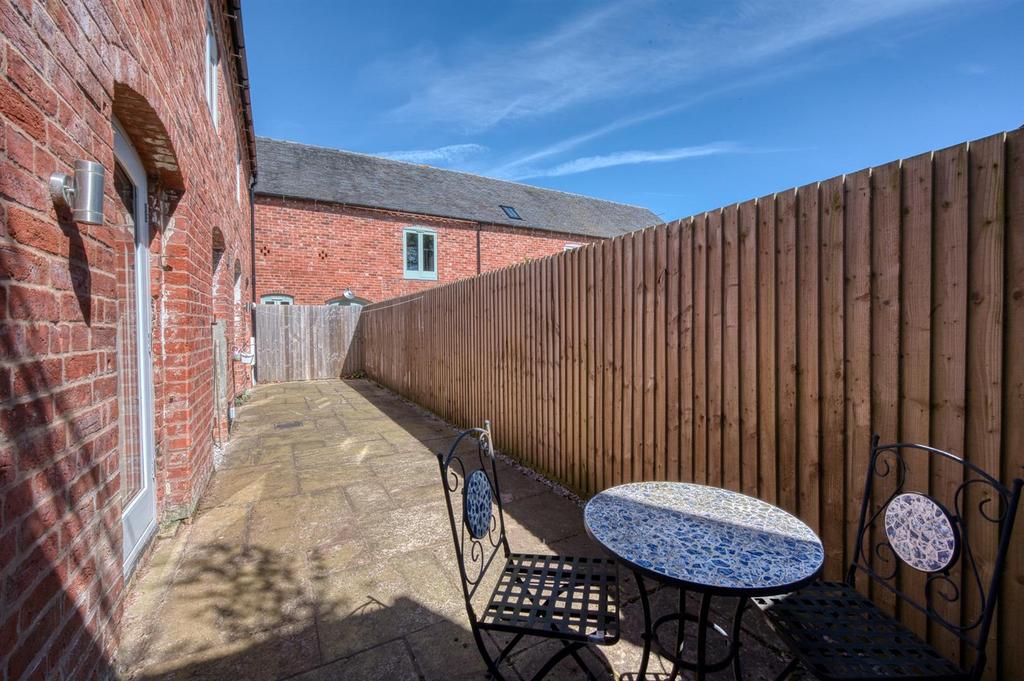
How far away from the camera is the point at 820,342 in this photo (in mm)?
2025

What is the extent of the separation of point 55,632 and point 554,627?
164cm

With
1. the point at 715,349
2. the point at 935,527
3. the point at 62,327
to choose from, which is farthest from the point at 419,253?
the point at 935,527

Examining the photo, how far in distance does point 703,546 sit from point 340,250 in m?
13.1

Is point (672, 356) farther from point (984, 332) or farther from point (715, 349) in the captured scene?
point (984, 332)

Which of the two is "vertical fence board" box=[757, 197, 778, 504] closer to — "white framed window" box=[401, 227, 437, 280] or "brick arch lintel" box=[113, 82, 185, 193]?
"brick arch lintel" box=[113, 82, 185, 193]

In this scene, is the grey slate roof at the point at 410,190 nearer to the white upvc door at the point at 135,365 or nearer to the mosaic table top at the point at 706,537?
the white upvc door at the point at 135,365

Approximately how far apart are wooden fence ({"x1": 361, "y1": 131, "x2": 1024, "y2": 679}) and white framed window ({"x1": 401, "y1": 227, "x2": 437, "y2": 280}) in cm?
1102

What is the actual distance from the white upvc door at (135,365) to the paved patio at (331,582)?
293mm

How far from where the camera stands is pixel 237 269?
27.3 feet

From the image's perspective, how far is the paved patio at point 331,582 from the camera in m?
1.89

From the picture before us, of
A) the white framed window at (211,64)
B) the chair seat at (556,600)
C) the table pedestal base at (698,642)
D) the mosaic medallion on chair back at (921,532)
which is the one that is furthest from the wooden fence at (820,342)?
the white framed window at (211,64)

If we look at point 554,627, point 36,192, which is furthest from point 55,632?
point 554,627

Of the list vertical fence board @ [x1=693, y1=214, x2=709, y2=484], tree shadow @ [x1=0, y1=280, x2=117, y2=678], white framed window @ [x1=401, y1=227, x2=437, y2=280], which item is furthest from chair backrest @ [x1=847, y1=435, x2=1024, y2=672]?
white framed window @ [x1=401, y1=227, x2=437, y2=280]

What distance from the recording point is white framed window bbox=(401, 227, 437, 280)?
45.7ft
